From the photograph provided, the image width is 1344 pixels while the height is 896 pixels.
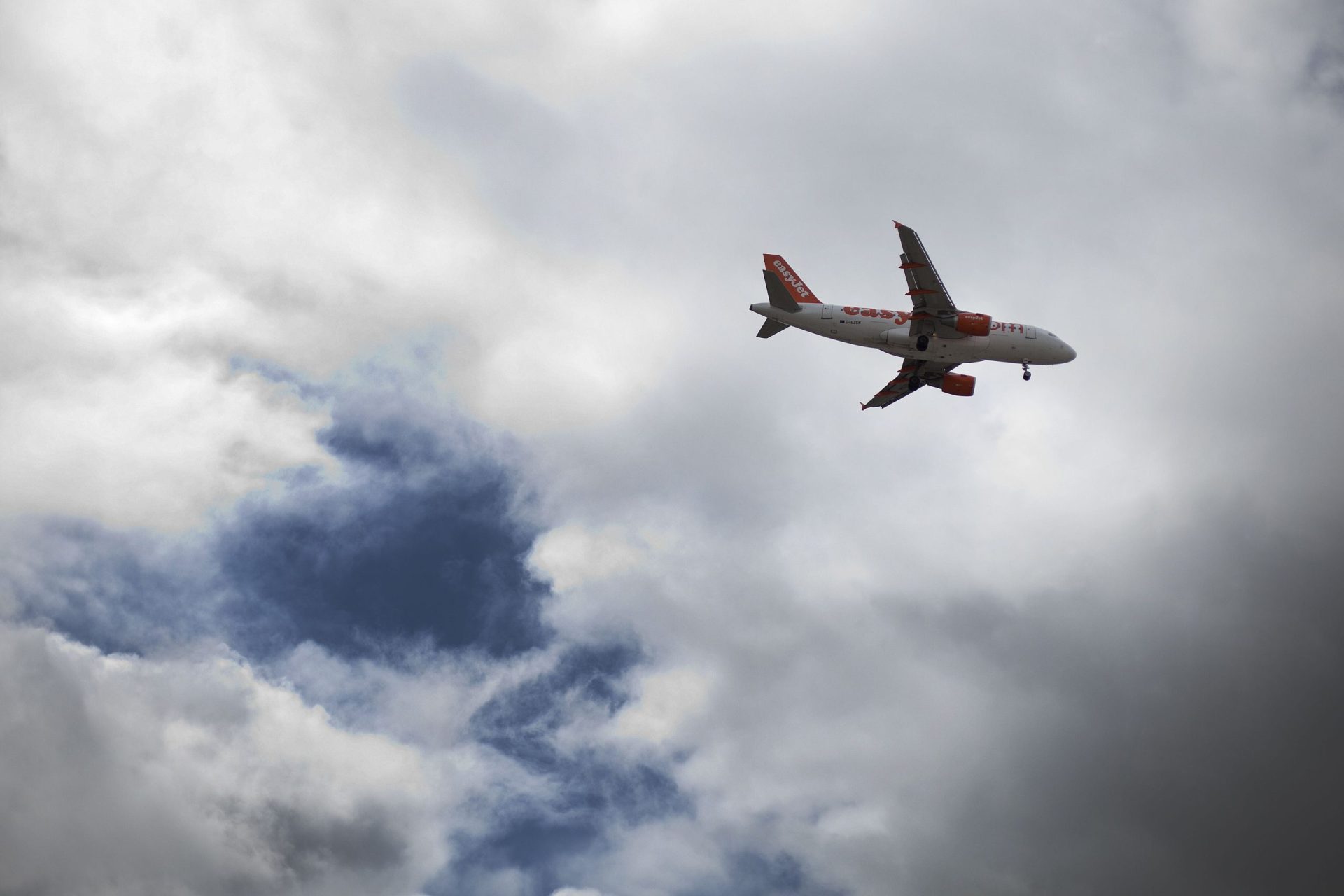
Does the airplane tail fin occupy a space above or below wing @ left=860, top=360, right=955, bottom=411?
above

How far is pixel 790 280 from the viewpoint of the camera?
126 meters

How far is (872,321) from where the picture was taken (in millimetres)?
125438

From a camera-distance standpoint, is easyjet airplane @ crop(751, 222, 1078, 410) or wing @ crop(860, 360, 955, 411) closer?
easyjet airplane @ crop(751, 222, 1078, 410)

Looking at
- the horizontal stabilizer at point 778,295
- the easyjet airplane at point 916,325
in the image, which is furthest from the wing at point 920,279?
the horizontal stabilizer at point 778,295

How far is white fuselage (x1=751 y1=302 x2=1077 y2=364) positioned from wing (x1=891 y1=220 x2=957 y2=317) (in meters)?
3.01

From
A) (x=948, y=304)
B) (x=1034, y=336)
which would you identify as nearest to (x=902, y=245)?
(x=948, y=304)

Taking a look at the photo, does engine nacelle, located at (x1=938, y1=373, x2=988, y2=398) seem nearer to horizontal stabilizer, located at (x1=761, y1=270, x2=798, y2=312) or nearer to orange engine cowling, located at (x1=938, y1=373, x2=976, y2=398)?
orange engine cowling, located at (x1=938, y1=373, x2=976, y2=398)

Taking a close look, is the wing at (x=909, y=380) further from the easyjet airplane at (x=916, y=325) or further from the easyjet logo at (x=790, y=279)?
the easyjet logo at (x=790, y=279)

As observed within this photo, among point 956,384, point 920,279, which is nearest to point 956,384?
point 956,384

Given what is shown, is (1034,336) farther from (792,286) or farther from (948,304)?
(792,286)

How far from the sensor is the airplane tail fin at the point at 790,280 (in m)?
125

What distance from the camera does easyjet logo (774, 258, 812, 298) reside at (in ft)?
412

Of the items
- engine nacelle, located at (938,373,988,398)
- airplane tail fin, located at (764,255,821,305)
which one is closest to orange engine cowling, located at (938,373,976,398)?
engine nacelle, located at (938,373,988,398)

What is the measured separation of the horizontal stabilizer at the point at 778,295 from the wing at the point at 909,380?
18.2m
